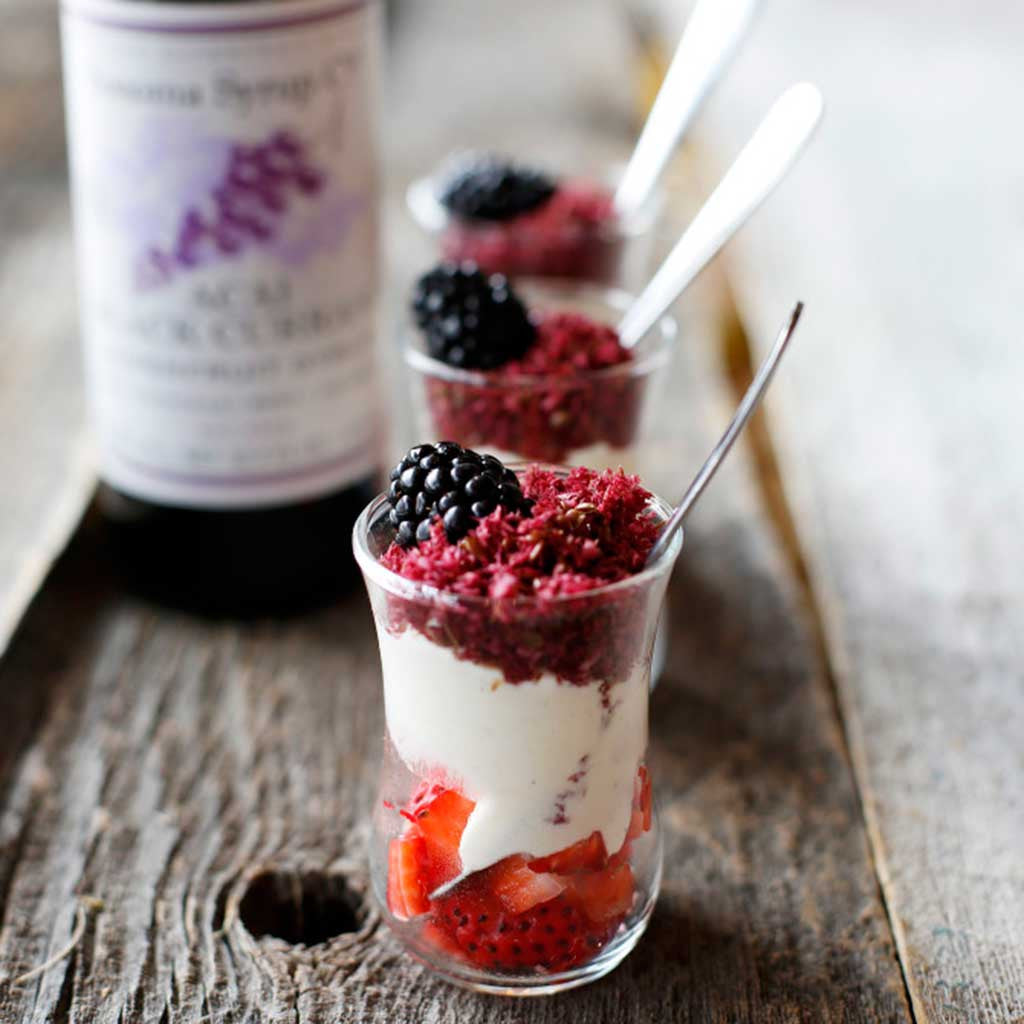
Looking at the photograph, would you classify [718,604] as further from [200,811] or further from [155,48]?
[155,48]

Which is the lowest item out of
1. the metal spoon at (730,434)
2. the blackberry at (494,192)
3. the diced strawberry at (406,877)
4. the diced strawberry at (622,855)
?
the diced strawberry at (406,877)

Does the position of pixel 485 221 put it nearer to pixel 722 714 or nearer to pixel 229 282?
pixel 229 282

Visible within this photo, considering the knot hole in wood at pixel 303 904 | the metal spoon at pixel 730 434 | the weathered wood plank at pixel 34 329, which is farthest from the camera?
the weathered wood plank at pixel 34 329

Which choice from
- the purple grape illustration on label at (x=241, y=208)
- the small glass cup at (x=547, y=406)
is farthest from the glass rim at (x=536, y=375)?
the purple grape illustration on label at (x=241, y=208)

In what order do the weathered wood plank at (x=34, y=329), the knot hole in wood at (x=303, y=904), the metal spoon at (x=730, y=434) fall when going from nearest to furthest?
the metal spoon at (x=730, y=434)
the knot hole in wood at (x=303, y=904)
the weathered wood plank at (x=34, y=329)

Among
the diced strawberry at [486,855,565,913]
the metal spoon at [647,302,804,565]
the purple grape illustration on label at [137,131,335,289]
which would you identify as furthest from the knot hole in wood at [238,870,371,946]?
the purple grape illustration on label at [137,131,335,289]

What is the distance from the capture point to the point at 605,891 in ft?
1.91

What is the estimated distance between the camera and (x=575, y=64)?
204 centimetres

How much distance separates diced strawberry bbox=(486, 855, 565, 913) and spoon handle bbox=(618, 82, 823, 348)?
28 centimetres

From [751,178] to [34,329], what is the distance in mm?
860

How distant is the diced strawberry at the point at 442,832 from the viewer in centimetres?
57

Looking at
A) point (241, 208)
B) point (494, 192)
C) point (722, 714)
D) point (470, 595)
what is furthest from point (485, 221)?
point (470, 595)

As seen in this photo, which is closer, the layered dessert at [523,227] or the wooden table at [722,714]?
the wooden table at [722,714]

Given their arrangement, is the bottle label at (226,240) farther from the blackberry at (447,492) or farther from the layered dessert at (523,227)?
the blackberry at (447,492)
